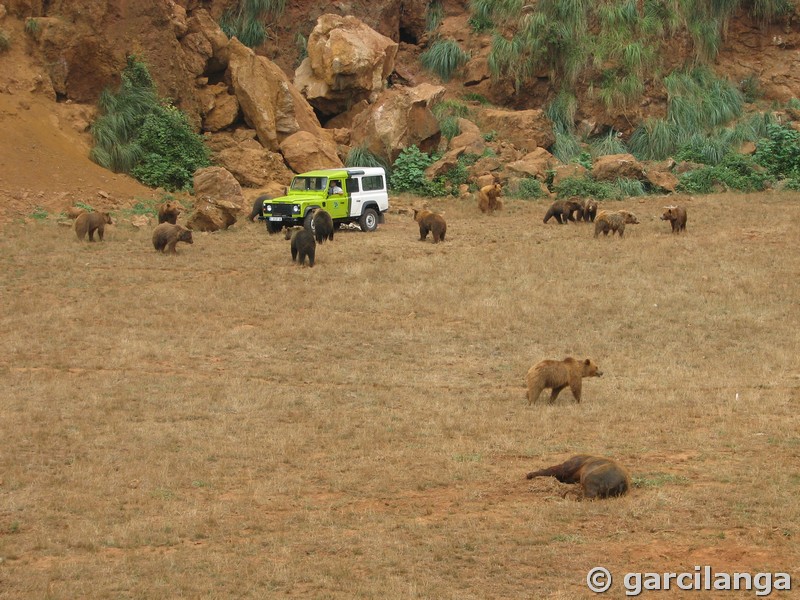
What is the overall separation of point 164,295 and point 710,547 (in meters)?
14.3

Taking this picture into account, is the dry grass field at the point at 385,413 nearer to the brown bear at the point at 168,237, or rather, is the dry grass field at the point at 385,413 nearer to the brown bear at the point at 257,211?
the brown bear at the point at 168,237

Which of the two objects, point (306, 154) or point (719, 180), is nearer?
point (306, 154)

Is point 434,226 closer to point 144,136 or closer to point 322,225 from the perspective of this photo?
point 322,225

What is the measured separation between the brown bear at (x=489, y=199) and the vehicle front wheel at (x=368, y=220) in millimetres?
3891

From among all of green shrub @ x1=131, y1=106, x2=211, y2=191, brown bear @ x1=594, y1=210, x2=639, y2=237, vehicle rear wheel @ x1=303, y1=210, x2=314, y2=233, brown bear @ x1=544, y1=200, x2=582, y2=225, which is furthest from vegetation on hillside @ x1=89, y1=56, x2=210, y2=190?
brown bear @ x1=594, y1=210, x2=639, y2=237

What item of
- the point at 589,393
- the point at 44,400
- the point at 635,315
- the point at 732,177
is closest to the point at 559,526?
the point at 589,393

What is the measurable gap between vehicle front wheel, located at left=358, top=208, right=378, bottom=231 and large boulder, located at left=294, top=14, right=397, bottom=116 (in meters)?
10.1

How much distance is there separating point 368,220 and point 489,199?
170 inches

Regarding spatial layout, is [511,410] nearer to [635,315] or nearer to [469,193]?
[635,315]

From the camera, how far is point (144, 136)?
110ft

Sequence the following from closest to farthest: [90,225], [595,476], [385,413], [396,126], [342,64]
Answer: [595,476], [385,413], [90,225], [396,126], [342,64]

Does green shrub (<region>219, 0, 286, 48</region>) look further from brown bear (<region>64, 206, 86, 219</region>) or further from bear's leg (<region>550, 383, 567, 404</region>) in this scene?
bear's leg (<region>550, 383, 567, 404</region>)

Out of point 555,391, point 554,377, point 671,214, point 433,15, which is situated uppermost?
point 433,15

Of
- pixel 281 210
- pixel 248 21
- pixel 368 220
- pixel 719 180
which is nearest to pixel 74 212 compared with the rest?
pixel 281 210
